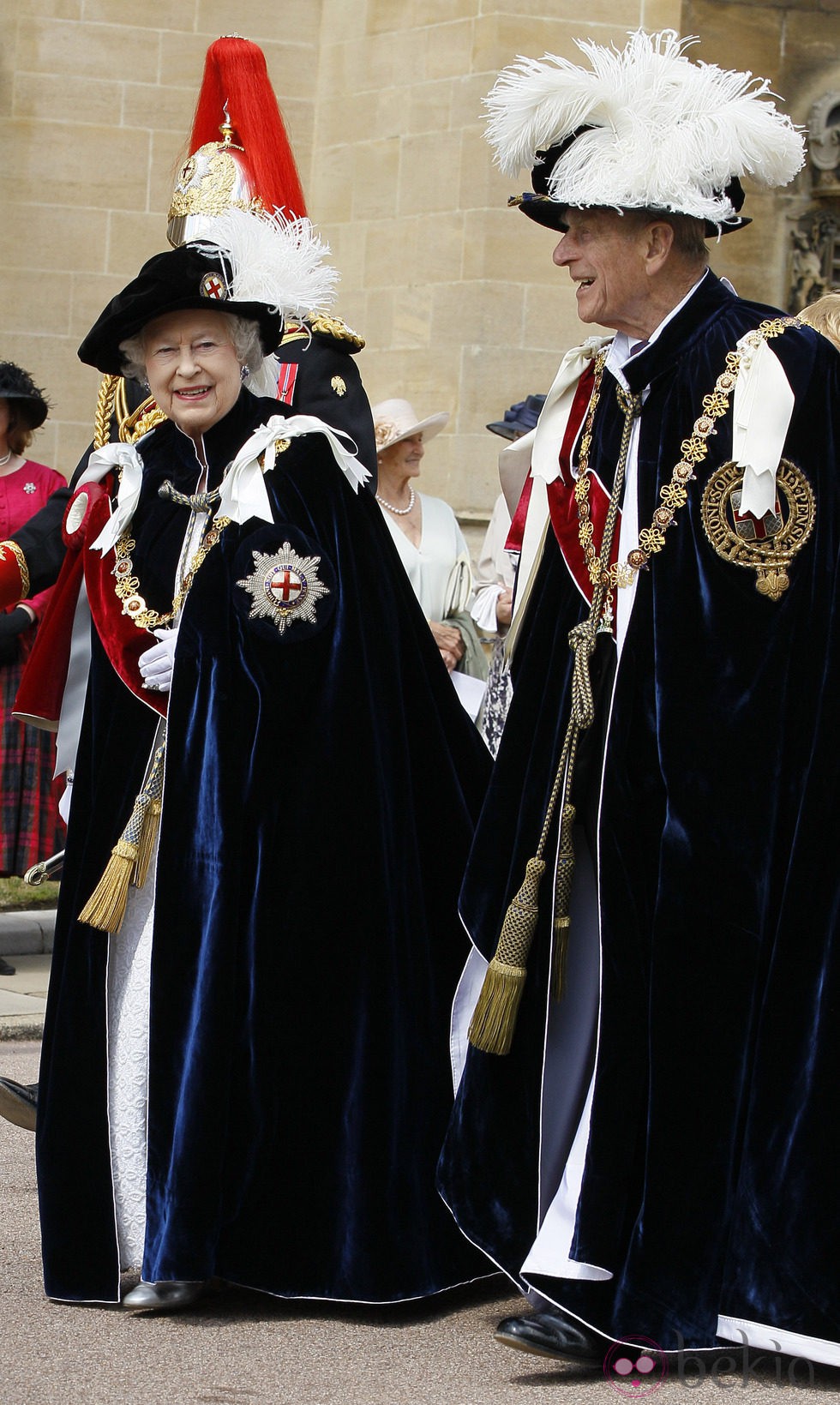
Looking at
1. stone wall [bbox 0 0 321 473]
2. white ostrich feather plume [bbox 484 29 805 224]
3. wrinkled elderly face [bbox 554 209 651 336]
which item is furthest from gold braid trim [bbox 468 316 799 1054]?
stone wall [bbox 0 0 321 473]

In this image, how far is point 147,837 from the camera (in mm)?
4051

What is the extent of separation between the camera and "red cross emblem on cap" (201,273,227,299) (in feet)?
13.5

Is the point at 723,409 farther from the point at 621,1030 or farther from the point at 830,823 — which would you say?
the point at 621,1030

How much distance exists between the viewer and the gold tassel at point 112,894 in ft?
13.0

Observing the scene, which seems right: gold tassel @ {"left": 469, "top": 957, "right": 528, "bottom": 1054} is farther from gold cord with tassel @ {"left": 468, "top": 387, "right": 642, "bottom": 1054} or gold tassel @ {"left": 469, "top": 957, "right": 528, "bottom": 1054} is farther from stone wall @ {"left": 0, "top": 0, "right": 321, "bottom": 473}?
stone wall @ {"left": 0, "top": 0, "right": 321, "bottom": 473}

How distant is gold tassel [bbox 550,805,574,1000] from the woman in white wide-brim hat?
3391 mm

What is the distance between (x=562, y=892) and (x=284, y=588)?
2.61ft

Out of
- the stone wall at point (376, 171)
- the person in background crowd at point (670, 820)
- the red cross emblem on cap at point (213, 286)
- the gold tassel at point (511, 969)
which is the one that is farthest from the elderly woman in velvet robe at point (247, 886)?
the stone wall at point (376, 171)

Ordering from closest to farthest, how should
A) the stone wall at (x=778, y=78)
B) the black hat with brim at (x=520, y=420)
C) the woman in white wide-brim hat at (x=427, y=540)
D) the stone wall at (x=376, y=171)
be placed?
the woman in white wide-brim hat at (x=427, y=540), the black hat with brim at (x=520, y=420), the stone wall at (x=376, y=171), the stone wall at (x=778, y=78)

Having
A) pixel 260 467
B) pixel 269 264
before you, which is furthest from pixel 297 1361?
pixel 269 264

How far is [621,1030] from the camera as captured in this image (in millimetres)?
3658

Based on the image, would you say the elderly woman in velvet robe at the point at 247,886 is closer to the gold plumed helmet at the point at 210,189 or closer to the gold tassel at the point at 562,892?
the gold tassel at the point at 562,892

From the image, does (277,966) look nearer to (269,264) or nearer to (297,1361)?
(297,1361)

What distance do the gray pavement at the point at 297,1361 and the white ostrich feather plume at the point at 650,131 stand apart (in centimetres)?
200
